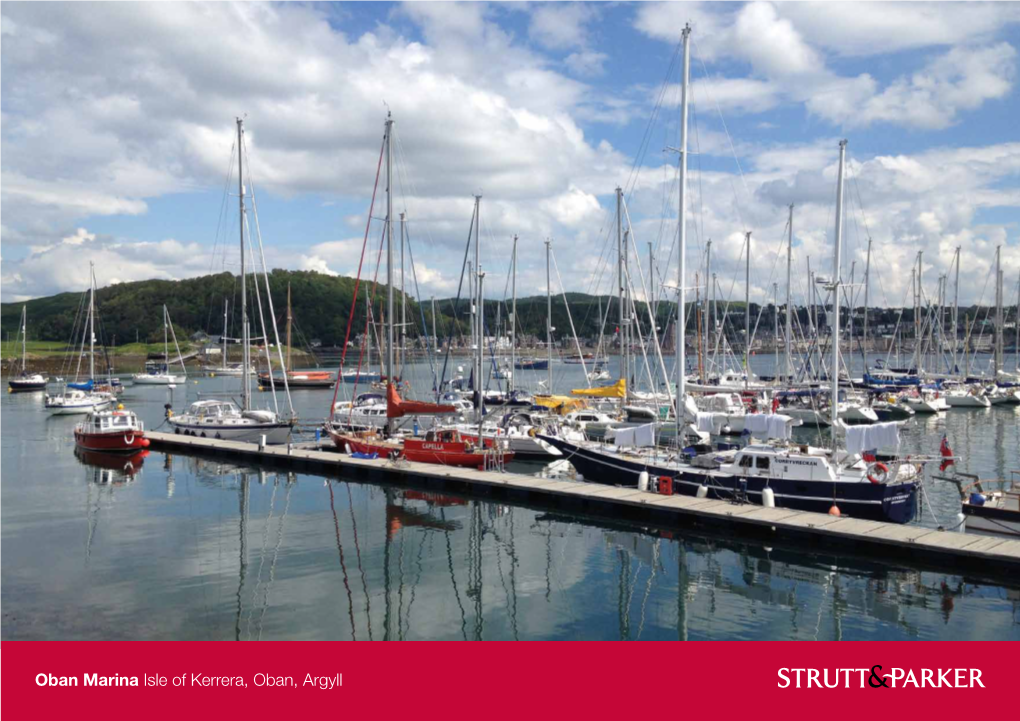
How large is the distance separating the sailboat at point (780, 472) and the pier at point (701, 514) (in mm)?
1091

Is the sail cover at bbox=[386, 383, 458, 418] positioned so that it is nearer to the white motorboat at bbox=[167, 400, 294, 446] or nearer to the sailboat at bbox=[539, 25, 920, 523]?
the sailboat at bbox=[539, 25, 920, 523]

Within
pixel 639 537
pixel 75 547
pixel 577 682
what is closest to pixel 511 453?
pixel 639 537

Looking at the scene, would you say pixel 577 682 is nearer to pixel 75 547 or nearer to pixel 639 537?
pixel 639 537

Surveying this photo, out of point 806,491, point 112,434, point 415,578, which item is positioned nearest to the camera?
point 415,578

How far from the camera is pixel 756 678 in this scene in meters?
14.3

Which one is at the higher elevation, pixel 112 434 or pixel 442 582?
pixel 112 434

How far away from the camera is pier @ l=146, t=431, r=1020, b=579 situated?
2142cm

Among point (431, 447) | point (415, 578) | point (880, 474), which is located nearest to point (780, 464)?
point (880, 474)

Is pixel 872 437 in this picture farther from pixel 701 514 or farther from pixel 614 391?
pixel 614 391

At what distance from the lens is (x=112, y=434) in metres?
43.0

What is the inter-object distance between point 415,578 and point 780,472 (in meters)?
13.1

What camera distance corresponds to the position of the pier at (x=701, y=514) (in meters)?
21.4

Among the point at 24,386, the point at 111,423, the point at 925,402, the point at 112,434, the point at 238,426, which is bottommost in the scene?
the point at 24,386

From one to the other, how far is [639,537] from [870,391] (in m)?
53.0
